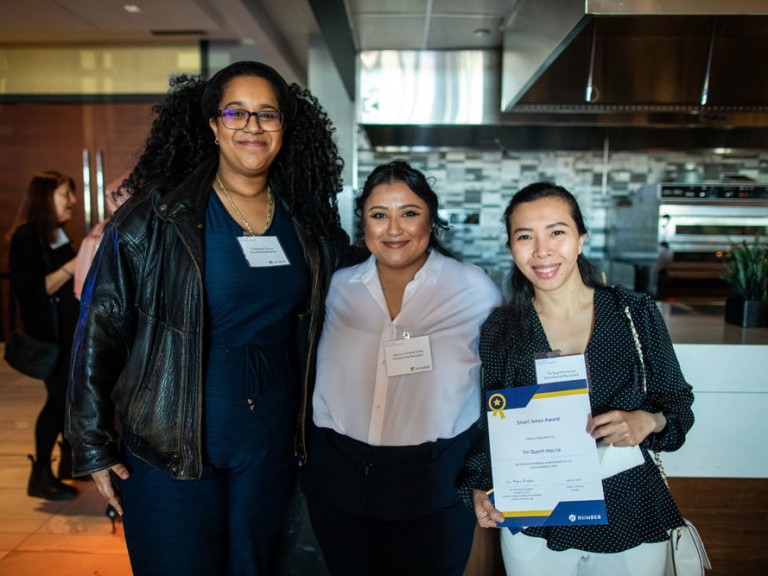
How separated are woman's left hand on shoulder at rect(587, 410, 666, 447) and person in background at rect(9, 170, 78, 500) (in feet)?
9.02

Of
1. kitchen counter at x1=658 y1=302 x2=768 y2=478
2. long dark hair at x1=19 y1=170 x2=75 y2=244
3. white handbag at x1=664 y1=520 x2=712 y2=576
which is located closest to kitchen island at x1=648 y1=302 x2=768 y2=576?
kitchen counter at x1=658 y1=302 x2=768 y2=478

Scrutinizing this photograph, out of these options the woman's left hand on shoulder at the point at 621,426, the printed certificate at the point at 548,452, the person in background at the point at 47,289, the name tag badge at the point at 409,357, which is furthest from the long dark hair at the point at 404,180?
the person in background at the point at 47,289

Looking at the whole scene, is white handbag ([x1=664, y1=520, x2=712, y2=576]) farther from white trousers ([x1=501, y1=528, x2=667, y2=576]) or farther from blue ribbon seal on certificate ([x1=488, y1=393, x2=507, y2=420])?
blue ribbon seal on certificate ([x1=488, y1=393, x2=507, y2=420])

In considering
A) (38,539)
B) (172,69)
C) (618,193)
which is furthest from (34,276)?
(618,193)

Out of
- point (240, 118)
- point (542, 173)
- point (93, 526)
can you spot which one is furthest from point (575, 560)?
point (542, 173)

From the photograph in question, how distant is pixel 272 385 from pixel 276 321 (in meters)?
0.16

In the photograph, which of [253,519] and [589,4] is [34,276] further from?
[589,4]

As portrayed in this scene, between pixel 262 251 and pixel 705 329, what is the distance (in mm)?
1853

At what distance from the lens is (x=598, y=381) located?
4.40 ft

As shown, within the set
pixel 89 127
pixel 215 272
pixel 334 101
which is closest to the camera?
pixel 215 272

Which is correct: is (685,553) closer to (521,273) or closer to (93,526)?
(521,273)

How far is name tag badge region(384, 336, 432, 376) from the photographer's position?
154cm

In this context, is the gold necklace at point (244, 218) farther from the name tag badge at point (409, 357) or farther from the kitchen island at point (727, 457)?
the kitchen island at point (727, 457)

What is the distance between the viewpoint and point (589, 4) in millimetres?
2090
